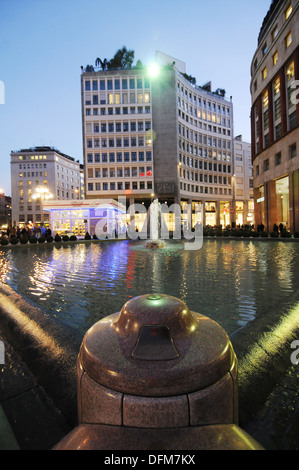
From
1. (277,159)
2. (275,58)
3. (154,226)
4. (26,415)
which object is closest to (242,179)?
(277,159)

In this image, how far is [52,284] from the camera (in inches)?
291

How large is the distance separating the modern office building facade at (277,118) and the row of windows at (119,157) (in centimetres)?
2091

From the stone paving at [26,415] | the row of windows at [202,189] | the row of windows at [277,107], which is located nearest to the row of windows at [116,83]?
the row of windows at [202,189]

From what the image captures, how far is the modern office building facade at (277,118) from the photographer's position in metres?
28.8

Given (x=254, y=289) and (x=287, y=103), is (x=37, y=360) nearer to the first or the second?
(x=254, y=289)

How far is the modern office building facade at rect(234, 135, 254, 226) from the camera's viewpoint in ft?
227

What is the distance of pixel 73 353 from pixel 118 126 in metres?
54.1

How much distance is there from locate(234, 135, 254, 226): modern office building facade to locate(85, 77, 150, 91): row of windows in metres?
32.6

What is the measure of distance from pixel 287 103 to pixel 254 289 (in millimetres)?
33213

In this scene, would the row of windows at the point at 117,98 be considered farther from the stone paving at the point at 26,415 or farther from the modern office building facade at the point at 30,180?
the stone paving at the point at 26,415

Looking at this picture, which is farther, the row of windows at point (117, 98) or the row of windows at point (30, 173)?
the row of windows at point (30, 173)

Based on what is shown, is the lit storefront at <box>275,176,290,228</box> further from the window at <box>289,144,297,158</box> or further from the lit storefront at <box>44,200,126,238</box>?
the lit storefront at <box>44,200,126,238</box>

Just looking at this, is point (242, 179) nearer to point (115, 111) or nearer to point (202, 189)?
point (202, 189)

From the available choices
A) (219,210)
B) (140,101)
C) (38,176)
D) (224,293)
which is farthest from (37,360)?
(38,176)
